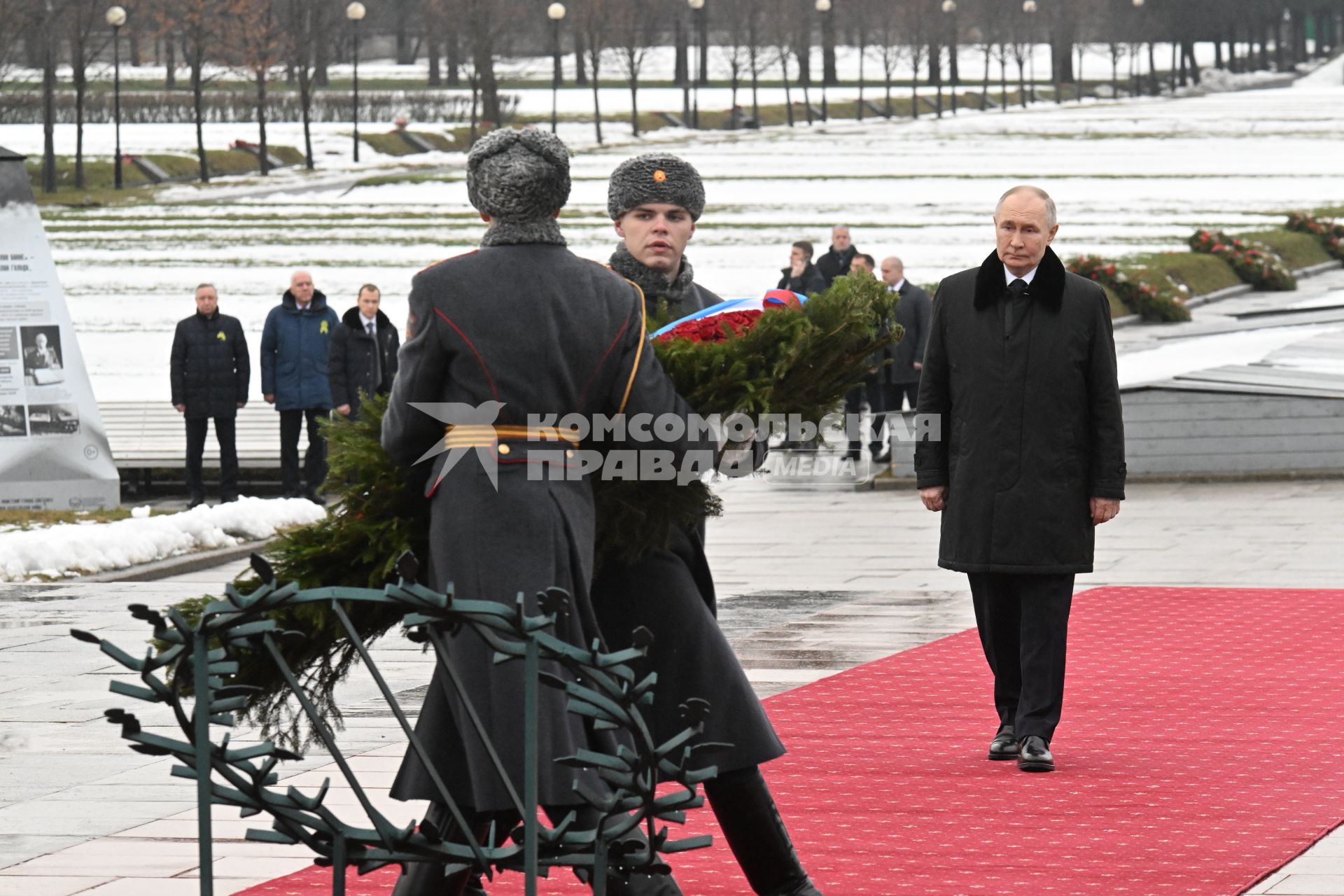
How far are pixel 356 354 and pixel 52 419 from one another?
2.35 meters

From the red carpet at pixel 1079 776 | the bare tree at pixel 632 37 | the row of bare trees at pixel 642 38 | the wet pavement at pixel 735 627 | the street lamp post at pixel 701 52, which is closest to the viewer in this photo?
the red carpet at pixel 1079 776

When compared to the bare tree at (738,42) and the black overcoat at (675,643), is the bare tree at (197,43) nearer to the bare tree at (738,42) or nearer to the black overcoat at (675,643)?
the bare tree at (738,42)

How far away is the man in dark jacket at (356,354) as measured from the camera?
16.5 meters

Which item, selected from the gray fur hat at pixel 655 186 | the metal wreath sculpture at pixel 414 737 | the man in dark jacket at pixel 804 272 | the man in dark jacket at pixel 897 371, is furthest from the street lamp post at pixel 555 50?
the metal wreath sculpture at pixel 414 737

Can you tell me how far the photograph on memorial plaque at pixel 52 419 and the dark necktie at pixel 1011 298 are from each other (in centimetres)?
1054

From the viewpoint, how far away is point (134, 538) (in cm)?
1353

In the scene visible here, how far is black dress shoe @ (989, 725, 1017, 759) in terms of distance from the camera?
22.1 ft

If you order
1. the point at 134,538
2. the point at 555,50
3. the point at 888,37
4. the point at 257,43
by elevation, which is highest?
the point at 888,37

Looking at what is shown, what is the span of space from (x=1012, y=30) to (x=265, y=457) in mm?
71389

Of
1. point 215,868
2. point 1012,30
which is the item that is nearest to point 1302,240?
point 215,868

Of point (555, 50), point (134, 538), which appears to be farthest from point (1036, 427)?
point (555, 50)

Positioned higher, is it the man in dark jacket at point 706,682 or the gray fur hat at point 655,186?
the gray fur hat at point 655,186

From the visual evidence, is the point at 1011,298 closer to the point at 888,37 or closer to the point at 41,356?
the point at 41,356

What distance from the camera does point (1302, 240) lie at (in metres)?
35.2
